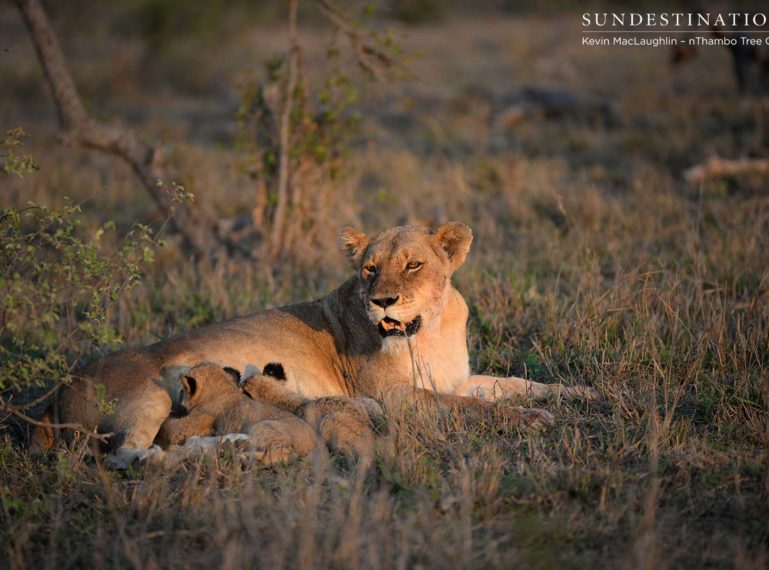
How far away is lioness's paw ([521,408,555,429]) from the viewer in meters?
4.88

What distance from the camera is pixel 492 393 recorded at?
214 inches

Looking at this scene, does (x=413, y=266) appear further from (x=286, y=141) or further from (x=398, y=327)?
(x=286, y=141)

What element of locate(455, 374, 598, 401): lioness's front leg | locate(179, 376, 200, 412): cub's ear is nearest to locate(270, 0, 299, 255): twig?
locate(455, 374, 598, 401): lioness's front leg

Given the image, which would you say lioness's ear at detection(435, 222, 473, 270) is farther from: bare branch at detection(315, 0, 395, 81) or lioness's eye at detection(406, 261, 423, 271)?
bare branch at detection(315, 0, 395, 81)

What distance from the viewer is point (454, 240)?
532 cm

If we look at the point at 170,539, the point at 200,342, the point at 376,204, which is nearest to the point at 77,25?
the point at 376,204

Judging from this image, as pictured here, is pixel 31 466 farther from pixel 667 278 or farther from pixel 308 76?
pixel 308 76

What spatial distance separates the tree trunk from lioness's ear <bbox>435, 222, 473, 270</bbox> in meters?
3.53

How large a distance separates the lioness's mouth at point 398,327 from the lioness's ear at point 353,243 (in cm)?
54

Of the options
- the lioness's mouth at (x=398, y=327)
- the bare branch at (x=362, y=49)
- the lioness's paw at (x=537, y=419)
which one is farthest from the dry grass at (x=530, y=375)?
the bare branch at (x=362, y=49)

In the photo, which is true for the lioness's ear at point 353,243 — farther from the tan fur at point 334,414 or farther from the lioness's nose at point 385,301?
the tan fur at point 334,414

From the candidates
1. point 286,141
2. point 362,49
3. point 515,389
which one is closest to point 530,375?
point 515,389

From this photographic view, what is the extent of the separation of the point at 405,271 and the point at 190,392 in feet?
4.68

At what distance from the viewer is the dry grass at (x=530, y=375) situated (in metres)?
3.71
